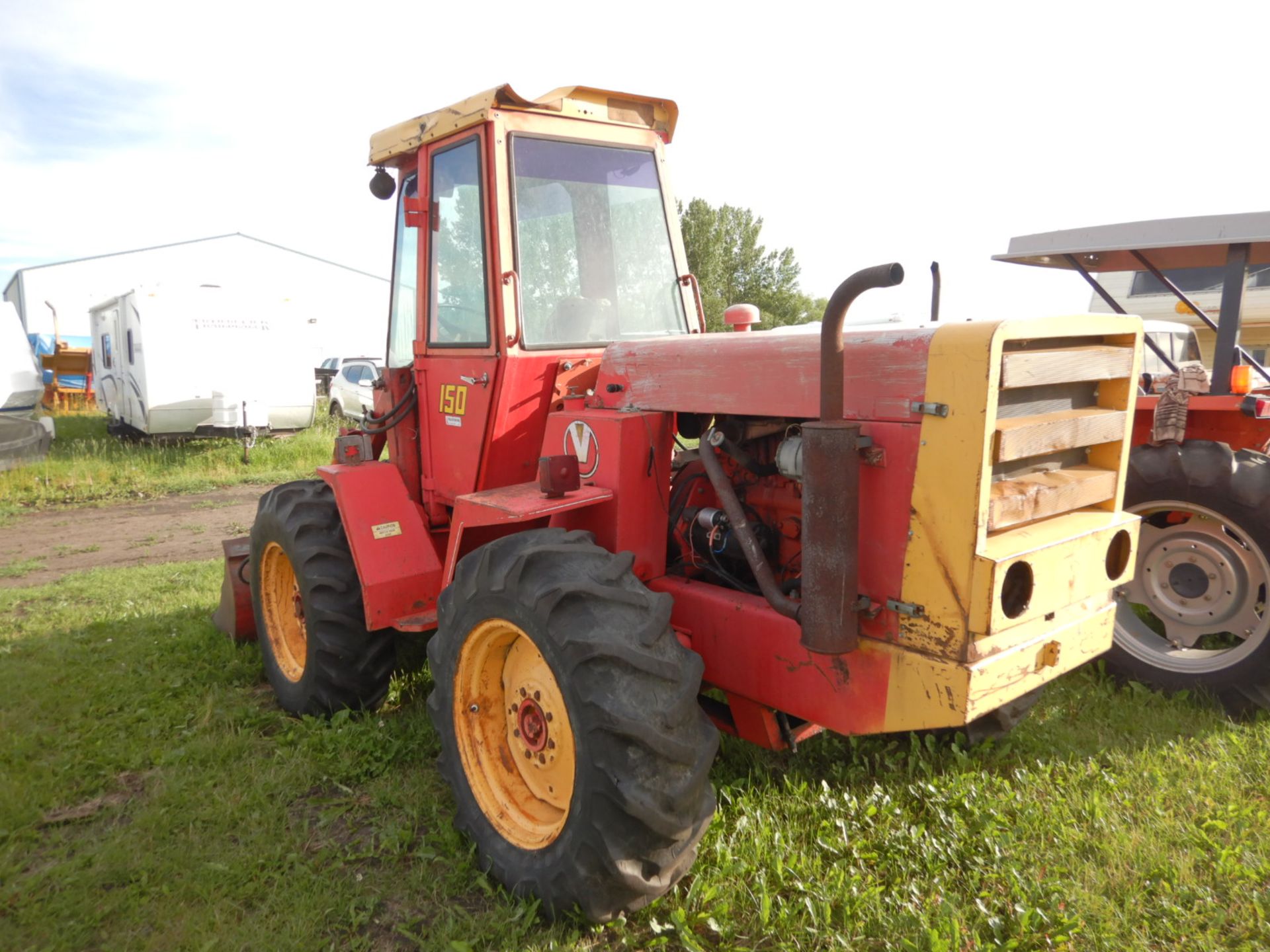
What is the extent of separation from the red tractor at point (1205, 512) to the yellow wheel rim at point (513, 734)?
2.85 m

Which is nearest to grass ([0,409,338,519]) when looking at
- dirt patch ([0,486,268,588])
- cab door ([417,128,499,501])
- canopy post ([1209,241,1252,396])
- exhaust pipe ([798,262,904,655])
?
dirt patch ([0,486,268,588])

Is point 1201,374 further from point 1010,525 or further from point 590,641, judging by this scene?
point 590,641

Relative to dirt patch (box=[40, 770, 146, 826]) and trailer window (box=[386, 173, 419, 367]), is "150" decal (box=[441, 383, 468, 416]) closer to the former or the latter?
trailer window (box=[386, 173, 419, 367])

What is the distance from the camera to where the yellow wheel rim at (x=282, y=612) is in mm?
4598

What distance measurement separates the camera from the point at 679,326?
13.5 ft

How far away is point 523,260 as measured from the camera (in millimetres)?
3676

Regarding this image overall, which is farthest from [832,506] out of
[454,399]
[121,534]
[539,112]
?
[121,534]

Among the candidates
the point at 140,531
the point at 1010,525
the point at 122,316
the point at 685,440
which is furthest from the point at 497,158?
the point at 122,316

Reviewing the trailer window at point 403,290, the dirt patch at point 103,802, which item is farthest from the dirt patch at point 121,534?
the trailer window at point 403,290

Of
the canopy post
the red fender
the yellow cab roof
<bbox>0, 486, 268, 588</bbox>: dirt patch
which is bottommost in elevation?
<bbox>0, 486, 268, 588</bbox>: dirt patch

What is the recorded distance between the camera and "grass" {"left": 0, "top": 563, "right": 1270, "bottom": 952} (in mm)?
2699

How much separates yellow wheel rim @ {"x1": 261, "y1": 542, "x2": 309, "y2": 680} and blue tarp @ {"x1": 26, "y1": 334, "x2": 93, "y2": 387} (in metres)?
17.8

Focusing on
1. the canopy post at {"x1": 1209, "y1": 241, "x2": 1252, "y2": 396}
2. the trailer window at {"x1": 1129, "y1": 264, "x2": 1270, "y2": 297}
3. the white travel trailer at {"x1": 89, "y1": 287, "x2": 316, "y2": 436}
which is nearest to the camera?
the canopy post at {"x1": 1209, "y1": 241, "x2": 1252, "y2": 396}

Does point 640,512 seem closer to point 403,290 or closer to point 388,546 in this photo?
point 388,546
